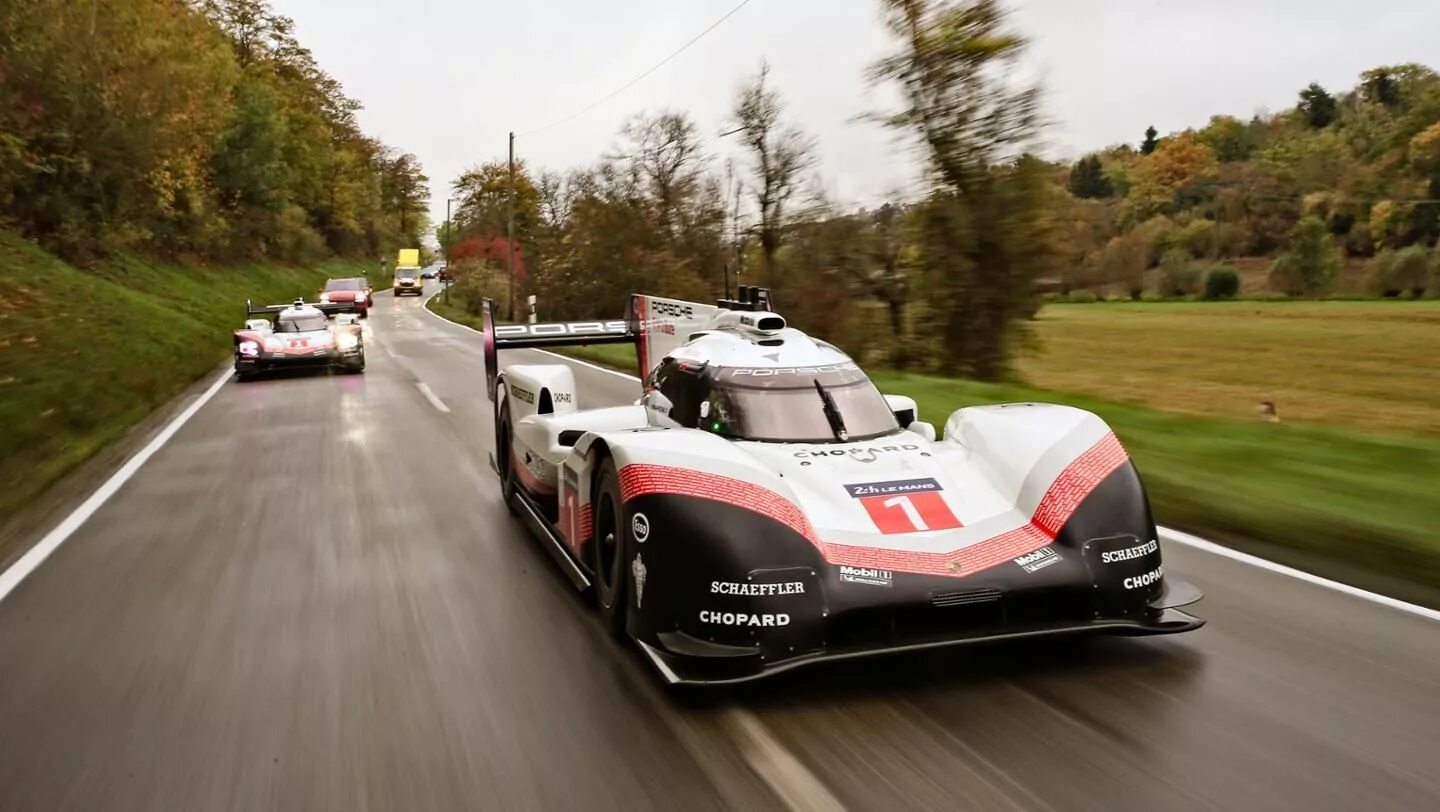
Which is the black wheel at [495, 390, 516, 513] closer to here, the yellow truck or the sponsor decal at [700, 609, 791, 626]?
the sponsor decal at [700, 609, 791, 626]

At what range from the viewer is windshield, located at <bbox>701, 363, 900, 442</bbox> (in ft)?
17.5

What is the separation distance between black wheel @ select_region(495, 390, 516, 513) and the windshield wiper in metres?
3.00

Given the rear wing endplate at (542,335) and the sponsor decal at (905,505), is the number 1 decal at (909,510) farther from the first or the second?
the rear wing endplate at (542,335)

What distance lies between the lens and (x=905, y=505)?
4535 mm

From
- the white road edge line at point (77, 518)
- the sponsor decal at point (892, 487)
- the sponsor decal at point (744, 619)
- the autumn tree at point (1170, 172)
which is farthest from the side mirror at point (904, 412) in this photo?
the autumn tree at point (1170, 172)

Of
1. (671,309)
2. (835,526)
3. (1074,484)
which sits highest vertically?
(671,309)

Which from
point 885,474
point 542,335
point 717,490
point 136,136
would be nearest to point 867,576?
point 717,490

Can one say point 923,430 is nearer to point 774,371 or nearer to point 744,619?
point 774,371

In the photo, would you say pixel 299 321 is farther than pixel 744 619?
Yes

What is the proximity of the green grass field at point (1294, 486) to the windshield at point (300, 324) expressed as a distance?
12.8 meters

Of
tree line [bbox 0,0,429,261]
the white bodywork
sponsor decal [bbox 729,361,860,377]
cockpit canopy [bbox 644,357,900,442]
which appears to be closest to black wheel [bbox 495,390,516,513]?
the white bodywork

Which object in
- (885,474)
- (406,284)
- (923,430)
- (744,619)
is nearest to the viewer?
(744,619)

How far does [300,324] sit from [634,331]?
1359 cm

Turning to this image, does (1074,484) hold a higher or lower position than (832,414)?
lower
